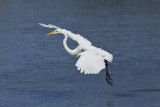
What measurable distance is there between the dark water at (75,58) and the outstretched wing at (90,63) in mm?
853

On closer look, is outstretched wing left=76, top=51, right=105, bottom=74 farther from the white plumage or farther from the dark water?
the dark water

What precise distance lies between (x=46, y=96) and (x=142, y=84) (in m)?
2.31

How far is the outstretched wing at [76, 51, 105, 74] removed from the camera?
979 centimetres

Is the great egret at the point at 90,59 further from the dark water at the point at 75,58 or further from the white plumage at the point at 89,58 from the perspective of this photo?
the dark water at the point at 75,58

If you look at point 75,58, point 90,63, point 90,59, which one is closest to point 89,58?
point 90,59

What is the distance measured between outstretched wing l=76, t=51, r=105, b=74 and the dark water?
2.80 ft

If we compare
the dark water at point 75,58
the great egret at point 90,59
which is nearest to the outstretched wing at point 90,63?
the great egret at point 90,59

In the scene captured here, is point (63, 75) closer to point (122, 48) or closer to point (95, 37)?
point (122, 48)

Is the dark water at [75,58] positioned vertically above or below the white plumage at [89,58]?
below

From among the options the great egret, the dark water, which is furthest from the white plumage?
the dark water

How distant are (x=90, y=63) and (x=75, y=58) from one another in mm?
4934

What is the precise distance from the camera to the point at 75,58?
15.0 m

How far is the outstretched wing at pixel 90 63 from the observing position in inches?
385

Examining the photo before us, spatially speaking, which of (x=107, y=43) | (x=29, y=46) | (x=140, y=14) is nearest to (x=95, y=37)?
(x=107, y=43)
